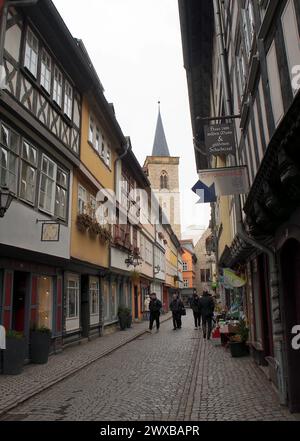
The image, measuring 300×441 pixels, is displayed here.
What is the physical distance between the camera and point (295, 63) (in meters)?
4.81

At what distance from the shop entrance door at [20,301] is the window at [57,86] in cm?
502

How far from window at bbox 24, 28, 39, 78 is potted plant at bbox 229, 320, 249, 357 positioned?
837cm

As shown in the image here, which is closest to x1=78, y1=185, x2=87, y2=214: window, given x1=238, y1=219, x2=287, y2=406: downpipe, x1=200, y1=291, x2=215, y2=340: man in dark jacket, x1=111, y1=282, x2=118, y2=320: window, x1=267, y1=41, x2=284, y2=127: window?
x1=200, y1=291, x2=215, y2=340: man in dark jacket

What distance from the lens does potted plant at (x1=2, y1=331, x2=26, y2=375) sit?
29.4 ft

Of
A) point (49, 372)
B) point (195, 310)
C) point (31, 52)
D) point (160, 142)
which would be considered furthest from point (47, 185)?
point (160, 142)

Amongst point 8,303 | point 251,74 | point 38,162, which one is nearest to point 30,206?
point 38,162

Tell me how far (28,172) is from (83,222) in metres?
3.82

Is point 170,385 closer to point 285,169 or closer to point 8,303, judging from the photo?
point 8,303

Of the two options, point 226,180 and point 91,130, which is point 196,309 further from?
point 226,180

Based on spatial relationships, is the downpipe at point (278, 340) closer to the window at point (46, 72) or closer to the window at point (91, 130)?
the window at point (46, 72)

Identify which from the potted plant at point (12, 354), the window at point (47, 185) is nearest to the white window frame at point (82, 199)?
the window at point (47, 185)

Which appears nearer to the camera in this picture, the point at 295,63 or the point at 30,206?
the point at 295,63

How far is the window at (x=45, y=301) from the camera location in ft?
37.7
